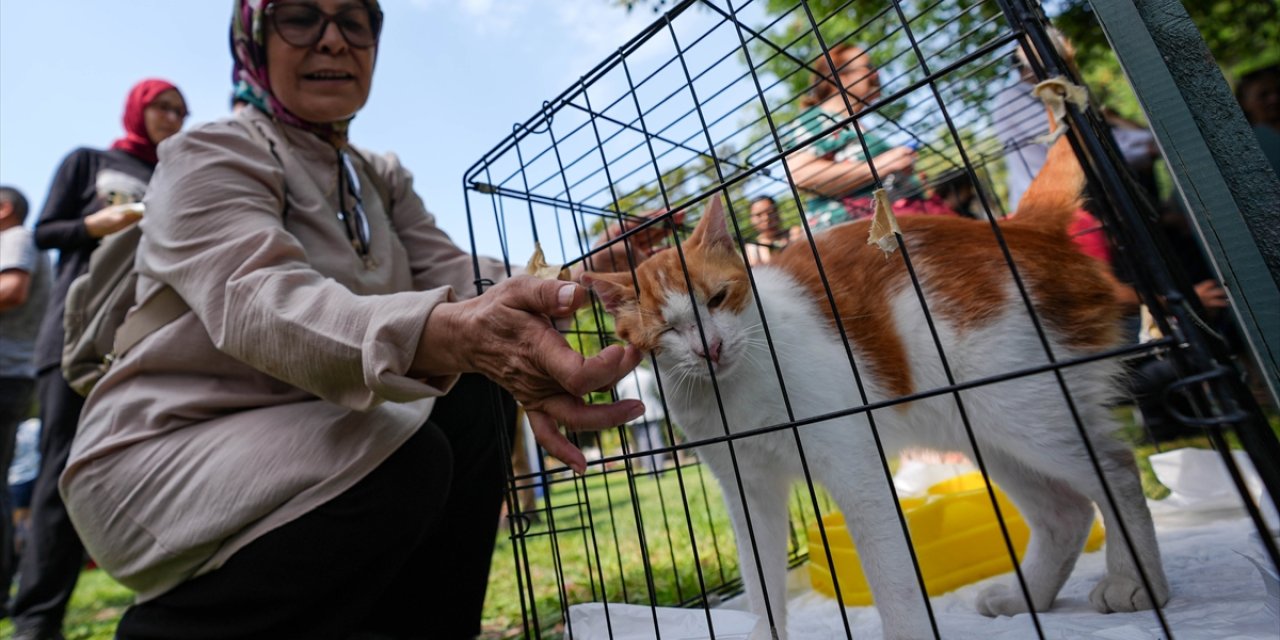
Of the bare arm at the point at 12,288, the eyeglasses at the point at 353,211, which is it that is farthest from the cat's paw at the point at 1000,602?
the bare arm at the point at 12,288

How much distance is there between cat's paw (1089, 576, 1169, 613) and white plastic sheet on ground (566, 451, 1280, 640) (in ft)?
0.07

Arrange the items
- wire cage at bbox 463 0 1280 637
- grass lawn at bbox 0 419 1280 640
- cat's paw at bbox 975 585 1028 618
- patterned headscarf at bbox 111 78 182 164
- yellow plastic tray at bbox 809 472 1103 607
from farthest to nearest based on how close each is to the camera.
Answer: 1. patterned headscarf at bbox 111 78 182 164
2. yellow plastic tray at bbox 809 472 1103 607
3. grass lawn at bbox 0 419 1280 640
4. cat's paw at bbox 975 585 1028 618
5. wire cage at bbox 463 0 1280 637

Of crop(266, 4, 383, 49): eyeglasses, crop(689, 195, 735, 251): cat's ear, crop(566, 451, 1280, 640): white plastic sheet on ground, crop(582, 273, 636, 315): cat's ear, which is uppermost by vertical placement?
crop(266, 4, 383, 49): eyeglasses

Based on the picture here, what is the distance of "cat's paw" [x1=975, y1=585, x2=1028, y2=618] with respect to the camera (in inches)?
51.0

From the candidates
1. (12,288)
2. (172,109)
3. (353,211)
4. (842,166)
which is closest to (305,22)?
(353,211)

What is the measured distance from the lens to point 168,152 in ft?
4.55

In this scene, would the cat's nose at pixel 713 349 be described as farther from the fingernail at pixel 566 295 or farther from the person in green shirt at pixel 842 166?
the person in green shirt at pixel 842 166

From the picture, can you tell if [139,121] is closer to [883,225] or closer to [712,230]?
[712,230]

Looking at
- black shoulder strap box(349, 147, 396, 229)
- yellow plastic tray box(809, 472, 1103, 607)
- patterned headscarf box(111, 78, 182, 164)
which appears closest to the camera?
yellow plastic tray box(809, 472, 1103, 607)

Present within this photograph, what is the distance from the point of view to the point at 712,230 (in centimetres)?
140

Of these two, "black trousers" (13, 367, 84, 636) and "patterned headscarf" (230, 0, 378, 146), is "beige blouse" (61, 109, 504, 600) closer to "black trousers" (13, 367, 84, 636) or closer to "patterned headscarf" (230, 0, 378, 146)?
"patterned headscarf" (230, 0, 378, 146)

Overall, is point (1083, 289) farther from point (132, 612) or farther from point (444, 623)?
point (132, 612)

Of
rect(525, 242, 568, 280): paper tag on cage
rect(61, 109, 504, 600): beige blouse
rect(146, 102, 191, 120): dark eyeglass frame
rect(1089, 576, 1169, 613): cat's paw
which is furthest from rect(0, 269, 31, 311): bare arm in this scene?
rect(1089, 576, 1169, 613): cat's paw

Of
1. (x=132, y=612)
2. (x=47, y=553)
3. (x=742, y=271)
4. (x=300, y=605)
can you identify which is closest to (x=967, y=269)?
(x=742, y=271)
